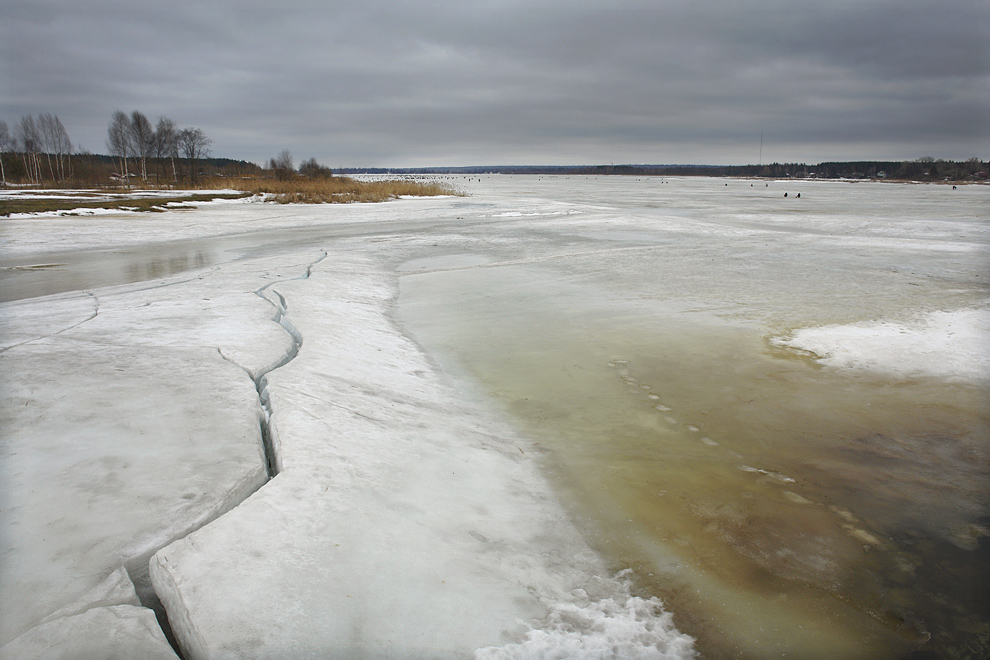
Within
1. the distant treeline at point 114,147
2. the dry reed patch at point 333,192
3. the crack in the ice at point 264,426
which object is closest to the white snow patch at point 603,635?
the crack in the ice at point 264,426

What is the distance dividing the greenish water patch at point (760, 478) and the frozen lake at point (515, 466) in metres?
0.02

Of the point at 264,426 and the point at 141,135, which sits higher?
the point at 141,135

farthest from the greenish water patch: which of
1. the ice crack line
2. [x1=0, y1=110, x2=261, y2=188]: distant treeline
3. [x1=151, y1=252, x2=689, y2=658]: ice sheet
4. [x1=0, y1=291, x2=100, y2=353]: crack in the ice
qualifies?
[x1=0, y1=110, x2=261, y2=188]: distant treeline

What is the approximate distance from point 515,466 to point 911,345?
14.2ft

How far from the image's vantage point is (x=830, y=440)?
350cm

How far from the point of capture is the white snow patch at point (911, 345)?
4.67m

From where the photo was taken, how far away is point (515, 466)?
315cm

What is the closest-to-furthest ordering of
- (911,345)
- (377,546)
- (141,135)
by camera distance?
(377,546) < (911,345) < (141,135)

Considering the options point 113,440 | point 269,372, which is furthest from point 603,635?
point 269,372

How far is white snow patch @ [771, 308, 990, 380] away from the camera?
15.3ft

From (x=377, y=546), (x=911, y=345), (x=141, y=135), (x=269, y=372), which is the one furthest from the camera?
(x=141, y=135)

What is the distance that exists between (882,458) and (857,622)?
1.57 meters

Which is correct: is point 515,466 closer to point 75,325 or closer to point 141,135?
point 75,325

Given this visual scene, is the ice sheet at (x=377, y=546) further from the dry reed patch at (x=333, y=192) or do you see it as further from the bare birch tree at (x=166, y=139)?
the bare birch tree at (x=166, y=139)
